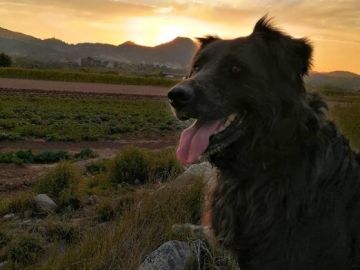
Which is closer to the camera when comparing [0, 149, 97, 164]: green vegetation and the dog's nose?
the dog's nose

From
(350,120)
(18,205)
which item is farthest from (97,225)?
(350,120)

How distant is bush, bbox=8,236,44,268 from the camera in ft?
21.9

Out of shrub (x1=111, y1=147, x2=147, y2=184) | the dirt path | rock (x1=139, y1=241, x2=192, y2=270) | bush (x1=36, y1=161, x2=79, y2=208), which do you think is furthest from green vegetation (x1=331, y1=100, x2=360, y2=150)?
the dirt path

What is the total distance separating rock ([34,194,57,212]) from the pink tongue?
576cm

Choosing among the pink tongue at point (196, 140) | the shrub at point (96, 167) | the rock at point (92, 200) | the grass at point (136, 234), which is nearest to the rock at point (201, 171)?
the grass at point (136, 234)

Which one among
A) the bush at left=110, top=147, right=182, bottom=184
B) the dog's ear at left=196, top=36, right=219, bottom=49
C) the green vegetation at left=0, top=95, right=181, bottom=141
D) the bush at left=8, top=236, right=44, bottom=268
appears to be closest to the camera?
the dog's ear at left=196, top=36, right=219, bottom=49

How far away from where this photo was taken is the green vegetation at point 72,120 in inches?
833

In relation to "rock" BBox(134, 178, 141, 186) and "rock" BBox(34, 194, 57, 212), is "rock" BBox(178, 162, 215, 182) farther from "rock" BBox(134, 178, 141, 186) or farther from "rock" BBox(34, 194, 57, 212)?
"rock" BBox(134, 178, 141, 186)

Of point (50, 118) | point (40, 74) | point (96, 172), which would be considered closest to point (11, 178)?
point (96, 172)

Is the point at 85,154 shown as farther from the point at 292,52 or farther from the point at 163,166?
the point at 292,52

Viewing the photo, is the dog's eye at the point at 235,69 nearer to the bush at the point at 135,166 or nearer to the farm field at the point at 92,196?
the farm field at the point at 92,196

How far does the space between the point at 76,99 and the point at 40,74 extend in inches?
1082

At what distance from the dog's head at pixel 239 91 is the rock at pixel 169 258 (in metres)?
1.80

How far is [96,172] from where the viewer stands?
542 inches
